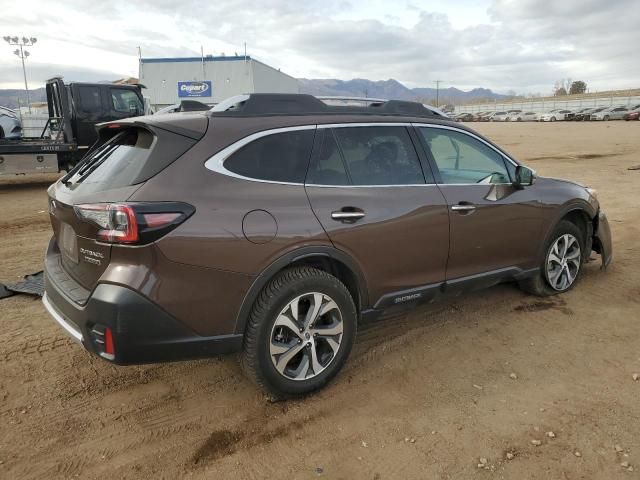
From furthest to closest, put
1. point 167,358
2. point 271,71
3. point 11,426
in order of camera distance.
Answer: point 271,71
point 11,426
point 167,358

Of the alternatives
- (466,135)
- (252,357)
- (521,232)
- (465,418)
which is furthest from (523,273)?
(252,357)

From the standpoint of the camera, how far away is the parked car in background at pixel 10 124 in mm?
13210

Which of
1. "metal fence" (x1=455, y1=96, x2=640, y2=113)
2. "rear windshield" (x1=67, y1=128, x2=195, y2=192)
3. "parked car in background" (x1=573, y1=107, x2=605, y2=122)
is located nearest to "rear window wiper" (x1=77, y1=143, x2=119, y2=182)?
"rear windshield" (x1=67, y1=128, x2=195, y2=192)

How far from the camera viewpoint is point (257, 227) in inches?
111

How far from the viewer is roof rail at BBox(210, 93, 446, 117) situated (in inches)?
124

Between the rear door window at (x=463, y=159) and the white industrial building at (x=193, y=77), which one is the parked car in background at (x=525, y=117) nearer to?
the white industrial building at (x=193, y=77)

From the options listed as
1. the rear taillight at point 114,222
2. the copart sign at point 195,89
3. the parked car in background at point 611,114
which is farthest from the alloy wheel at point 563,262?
the parked car in background at point 611,114

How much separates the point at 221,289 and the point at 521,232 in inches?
108

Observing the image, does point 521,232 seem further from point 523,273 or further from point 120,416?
point 120,416

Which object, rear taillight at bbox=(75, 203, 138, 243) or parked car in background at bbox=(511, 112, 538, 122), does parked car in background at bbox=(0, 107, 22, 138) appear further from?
parked car in background at bbox=(511, 112, 538, 122)

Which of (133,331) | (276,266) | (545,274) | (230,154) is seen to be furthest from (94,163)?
(545,274)

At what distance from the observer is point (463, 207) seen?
3807 mm

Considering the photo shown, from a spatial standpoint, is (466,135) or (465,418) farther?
(466,135)

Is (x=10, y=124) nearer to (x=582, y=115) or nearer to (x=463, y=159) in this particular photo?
(x=463, y=159)
